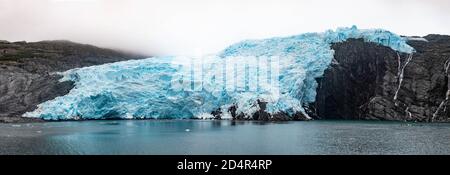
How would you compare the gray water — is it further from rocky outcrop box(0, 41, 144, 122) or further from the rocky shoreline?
rocky outcrop box(0, 41, 144, 122)

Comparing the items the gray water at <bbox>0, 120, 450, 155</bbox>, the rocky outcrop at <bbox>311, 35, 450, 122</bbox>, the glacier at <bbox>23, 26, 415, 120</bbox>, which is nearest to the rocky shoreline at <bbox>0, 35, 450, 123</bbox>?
the rocky outcrop at <bbox>311, 35, 450, 122</bbox>

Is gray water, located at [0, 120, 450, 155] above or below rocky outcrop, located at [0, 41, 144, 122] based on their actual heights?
below

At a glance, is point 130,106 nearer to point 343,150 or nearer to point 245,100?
point 245,100

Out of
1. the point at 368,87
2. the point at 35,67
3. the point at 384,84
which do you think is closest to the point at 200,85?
the point at 368,87

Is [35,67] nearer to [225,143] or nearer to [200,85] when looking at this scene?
[200,85]

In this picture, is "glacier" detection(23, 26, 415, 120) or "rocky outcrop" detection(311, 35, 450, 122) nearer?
"glacier" detection(23, 26, 415, 120)

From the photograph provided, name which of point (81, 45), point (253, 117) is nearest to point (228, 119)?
point (253, 117)

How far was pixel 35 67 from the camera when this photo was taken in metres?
55.9

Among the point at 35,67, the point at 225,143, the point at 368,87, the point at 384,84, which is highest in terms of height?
the point at 35,67

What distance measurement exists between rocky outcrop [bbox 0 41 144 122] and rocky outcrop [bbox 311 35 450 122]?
910 inches

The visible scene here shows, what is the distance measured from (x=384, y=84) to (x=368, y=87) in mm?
1423

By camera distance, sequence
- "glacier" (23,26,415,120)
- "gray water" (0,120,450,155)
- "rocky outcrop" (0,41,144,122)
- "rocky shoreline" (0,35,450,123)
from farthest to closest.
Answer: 1. "rocky shoreline" (0,35,450,123)
2. "rocky outcrop" (0,41,144,122)
3. "glacier" (23,26,415,120)
4. "gray water" (0,120,450,155)

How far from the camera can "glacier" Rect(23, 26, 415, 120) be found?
42.5 meters

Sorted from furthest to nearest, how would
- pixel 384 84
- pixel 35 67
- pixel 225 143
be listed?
pixel 35 67
pixel 384 84
pixel 225 143
